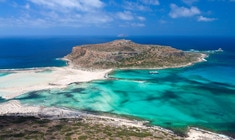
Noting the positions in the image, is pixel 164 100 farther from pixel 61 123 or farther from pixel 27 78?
pixel 27 78

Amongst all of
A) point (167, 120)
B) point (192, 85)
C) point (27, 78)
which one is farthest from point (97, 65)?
point (167, 120)

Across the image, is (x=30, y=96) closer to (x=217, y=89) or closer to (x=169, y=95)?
(x=169, y=95)

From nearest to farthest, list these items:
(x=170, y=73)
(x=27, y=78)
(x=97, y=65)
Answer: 1. (x=27, y=78)
2. (x=170, y=73)
3. (x=97, y=65)

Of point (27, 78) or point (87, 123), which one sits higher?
point (27, 78)

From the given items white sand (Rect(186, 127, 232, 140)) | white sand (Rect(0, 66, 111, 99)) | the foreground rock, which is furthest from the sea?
white sand (Rect(0, 66, 111, 99))

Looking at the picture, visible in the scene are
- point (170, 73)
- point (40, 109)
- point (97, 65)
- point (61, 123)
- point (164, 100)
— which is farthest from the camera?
point (97, 65)

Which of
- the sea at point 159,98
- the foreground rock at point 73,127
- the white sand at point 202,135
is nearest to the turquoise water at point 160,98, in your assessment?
the sea at point 159,98
